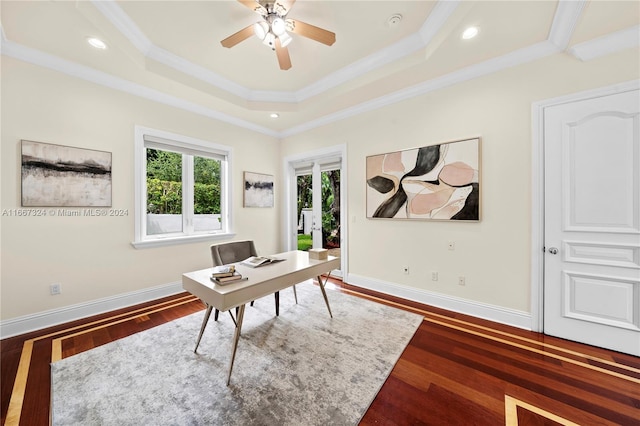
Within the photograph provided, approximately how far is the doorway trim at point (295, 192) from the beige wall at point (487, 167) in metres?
0.53

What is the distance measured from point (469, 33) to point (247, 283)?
111 inches

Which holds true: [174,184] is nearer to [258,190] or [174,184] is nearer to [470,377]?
[258,190]

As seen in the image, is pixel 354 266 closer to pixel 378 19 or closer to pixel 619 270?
pixel 619 270

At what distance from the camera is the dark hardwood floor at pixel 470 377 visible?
1431 mm

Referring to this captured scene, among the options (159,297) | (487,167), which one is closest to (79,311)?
(159,297)

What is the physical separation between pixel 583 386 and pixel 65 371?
12.2 feet

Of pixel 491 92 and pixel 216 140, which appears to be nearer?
pixel 491 92

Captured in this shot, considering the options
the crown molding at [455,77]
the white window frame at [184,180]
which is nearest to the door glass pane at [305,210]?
the crown molding at [455,77]

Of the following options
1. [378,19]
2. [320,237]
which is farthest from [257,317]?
[378,19]

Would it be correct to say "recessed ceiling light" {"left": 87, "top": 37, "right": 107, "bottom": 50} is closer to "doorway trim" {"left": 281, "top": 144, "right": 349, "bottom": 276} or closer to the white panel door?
"doorway trim" {"left": 281, "top": 144, "right": 349, "bottom": 276}

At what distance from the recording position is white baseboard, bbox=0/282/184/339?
7.44ft

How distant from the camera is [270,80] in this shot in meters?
3.19

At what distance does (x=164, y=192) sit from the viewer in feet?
11.0

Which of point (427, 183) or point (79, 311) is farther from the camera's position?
point (427, 183)
